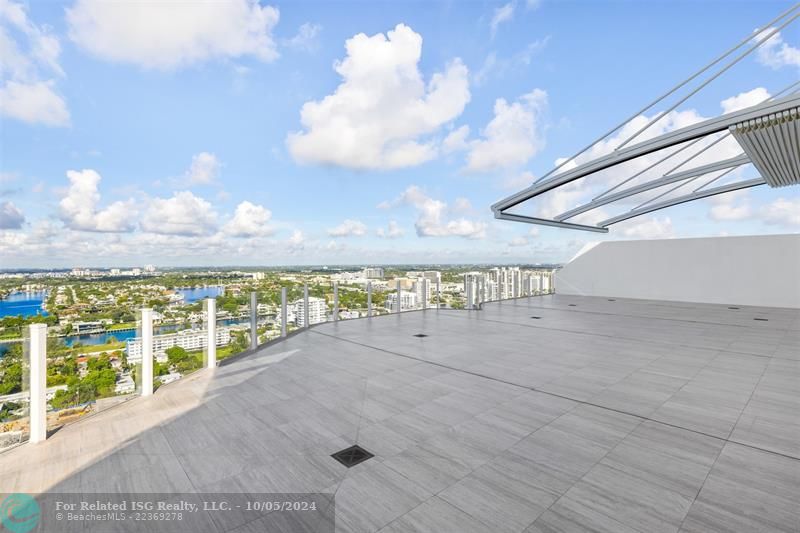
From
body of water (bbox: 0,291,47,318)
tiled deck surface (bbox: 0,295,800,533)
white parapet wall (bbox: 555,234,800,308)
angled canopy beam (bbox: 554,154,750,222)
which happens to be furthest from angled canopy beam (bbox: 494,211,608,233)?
body of water (bbox: 0,291,47,318)

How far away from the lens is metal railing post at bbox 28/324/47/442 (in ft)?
7.54

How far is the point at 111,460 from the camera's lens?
2027 millimetres

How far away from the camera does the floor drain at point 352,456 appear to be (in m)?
1.99

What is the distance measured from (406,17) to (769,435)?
10660mm

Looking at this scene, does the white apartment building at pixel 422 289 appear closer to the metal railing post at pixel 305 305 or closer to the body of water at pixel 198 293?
the metal railing post at pixel 305 305

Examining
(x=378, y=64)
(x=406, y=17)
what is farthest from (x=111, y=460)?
(x=406, y=17)

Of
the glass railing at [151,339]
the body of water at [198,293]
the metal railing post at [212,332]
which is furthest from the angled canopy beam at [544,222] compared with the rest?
the metal railing post at [212,332]

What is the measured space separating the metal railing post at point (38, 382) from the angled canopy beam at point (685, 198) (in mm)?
14491

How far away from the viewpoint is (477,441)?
87.3 inches

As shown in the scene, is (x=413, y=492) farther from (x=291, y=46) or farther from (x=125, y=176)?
(x=125, y=176)

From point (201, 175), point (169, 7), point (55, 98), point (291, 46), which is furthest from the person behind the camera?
point (201, 175)

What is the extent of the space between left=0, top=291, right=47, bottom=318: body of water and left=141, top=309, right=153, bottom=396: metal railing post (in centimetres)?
69

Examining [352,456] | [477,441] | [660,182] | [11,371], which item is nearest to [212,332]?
[11,371]

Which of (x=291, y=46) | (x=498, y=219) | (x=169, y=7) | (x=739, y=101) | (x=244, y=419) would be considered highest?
(x=291, y=46)
